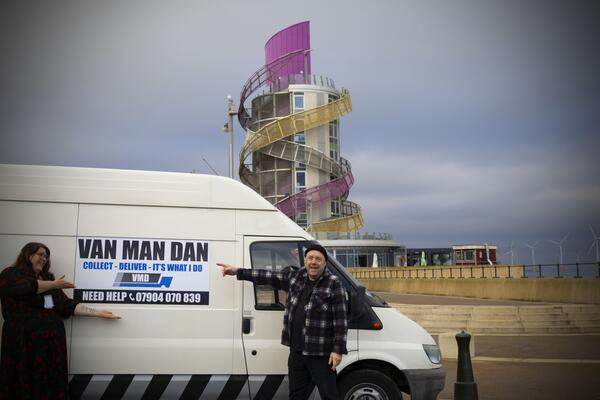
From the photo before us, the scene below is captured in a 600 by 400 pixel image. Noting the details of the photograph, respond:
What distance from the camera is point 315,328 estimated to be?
621 centimetres

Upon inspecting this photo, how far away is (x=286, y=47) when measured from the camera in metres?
77.4

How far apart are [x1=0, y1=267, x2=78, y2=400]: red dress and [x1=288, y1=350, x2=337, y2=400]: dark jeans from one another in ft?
7.07

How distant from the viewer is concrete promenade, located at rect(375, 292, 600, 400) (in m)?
10.0

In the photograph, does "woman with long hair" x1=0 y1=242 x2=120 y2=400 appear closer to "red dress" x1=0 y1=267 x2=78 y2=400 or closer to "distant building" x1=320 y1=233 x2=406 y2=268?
"red dress" x1=0 y1=267 x2=78 y2=400

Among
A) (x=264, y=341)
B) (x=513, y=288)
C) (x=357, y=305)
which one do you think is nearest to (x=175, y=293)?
(x=264, y=341)

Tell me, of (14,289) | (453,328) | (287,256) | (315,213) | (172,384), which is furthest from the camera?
(315,213)

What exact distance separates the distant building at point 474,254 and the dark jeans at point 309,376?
67.5 meters

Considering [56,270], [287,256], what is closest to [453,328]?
[287,256]

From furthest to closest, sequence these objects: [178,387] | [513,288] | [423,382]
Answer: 1. [513,288]
2. [423,382]
3. [178,387]

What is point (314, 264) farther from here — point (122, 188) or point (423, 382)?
point (122, 188)

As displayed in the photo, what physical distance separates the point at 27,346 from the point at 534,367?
9.10 meters

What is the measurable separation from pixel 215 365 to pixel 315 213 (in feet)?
226

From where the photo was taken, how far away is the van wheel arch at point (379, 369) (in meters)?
7.19

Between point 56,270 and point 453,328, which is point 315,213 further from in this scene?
point 56,270
